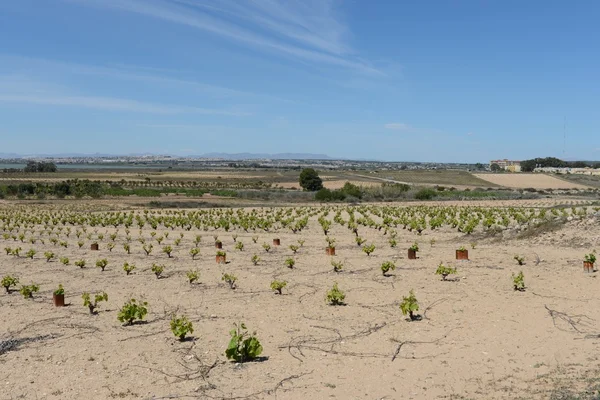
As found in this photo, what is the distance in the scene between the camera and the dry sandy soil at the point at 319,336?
775cm

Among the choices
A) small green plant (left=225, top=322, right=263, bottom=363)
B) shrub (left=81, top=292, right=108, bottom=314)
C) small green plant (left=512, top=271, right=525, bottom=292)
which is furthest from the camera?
small green plant (left=512, top=271, right=525, bottom=292)

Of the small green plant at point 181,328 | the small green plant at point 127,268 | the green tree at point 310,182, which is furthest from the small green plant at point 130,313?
the green tree at point 310,182

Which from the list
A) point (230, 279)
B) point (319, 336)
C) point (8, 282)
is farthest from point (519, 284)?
point (8, 282)

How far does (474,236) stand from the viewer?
1021 inches

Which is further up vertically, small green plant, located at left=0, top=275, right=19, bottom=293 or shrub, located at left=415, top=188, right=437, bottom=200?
small green plant, located at left=0, top=275, right=19, bottom=293

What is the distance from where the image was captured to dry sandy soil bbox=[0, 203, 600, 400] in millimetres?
7746

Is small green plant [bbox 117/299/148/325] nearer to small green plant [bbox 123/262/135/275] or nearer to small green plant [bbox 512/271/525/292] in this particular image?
small green plant [bbox 123/262/135/275]

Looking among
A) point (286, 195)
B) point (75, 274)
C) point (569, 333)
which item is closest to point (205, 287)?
point (75, 274)

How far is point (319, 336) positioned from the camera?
10.0 meters

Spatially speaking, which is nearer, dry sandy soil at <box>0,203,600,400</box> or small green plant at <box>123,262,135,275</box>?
dry sandy soil at <box>0,203,600,400</box>

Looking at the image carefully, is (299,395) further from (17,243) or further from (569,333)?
(17,243)

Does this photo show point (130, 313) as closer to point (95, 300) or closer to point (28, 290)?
point (95, 300)

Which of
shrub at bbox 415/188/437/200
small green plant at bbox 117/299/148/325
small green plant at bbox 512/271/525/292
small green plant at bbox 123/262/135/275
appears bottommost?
shrub at bbox 415/188/437/200

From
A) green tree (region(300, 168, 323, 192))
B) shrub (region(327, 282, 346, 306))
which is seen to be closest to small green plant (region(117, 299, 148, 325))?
shrub (region(327, 282, 346, 306))
